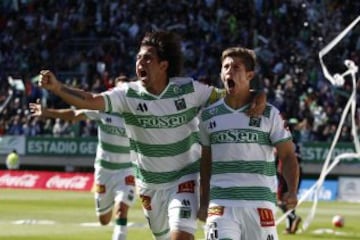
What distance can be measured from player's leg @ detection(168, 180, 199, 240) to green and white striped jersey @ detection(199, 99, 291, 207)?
861mm

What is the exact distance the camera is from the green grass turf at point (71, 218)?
753 inches

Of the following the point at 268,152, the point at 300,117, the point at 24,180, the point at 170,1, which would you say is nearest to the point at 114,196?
the point at 268,152

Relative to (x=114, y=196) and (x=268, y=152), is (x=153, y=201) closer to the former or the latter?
(x=268, y=152)

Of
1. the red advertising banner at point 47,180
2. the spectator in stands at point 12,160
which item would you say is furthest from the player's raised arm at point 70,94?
the spectator in stands at point 12,160

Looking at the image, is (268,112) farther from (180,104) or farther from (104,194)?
(104,194)

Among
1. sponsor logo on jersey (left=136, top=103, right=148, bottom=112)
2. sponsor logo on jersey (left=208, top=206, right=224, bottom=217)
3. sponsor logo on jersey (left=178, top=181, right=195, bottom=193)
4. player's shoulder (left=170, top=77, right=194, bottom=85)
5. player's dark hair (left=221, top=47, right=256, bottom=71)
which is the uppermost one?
player's dark hair (left=221, top=47, right=256, bottom=71)

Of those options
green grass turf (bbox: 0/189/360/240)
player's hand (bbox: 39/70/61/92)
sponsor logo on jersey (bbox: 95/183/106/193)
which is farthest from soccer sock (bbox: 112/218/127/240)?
player's hand (bbox: 39/70/61/92)

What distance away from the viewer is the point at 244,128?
9.01m

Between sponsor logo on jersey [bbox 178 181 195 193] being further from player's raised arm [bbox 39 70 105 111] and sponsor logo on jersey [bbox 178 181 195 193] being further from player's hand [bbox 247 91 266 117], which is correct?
player's hand [bbox 247 91 266 117]

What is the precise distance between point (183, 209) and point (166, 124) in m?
0.85

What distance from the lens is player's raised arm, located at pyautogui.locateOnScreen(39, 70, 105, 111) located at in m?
8.51

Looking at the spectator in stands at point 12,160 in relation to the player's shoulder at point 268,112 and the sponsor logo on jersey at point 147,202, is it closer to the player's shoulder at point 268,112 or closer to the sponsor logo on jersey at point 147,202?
the sponsor logo on jersey at point 147,202

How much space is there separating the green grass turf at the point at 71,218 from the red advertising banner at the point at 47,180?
124 inches

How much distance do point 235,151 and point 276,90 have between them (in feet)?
91.7
